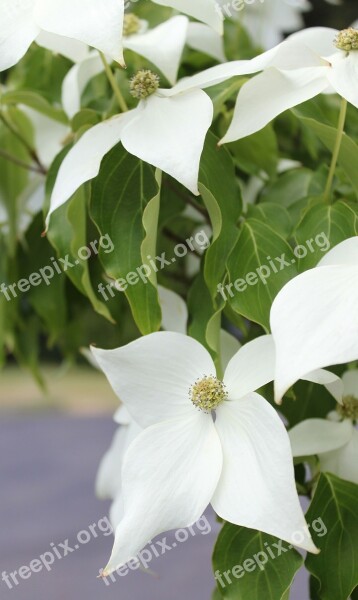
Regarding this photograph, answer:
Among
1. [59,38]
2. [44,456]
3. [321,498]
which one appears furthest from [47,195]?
[44,456]

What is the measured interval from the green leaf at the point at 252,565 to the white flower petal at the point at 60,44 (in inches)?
8.0

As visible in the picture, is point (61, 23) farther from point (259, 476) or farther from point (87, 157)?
point (259, 476)

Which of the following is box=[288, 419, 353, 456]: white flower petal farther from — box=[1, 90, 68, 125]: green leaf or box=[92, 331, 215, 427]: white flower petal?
box=[1, 90, 68, 125]: green leaf

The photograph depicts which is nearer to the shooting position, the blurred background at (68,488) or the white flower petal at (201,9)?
the white flower petal at (201,9)

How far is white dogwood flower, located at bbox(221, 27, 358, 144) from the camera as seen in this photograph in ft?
0.96

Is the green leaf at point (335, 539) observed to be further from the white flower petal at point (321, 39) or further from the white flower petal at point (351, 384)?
the white flower petal at point (321, 39)

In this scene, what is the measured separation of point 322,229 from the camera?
304mm

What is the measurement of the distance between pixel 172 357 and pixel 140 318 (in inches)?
0.9

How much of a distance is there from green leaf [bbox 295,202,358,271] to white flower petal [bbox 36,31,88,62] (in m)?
0.12

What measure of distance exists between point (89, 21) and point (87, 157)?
0.05m

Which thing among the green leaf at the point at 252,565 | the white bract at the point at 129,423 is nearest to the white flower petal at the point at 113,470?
the white bract at the point at 129,423

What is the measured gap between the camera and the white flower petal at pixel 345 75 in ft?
0.94

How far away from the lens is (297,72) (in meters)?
0.30

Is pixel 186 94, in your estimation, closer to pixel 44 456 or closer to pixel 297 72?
pixel 297 72
